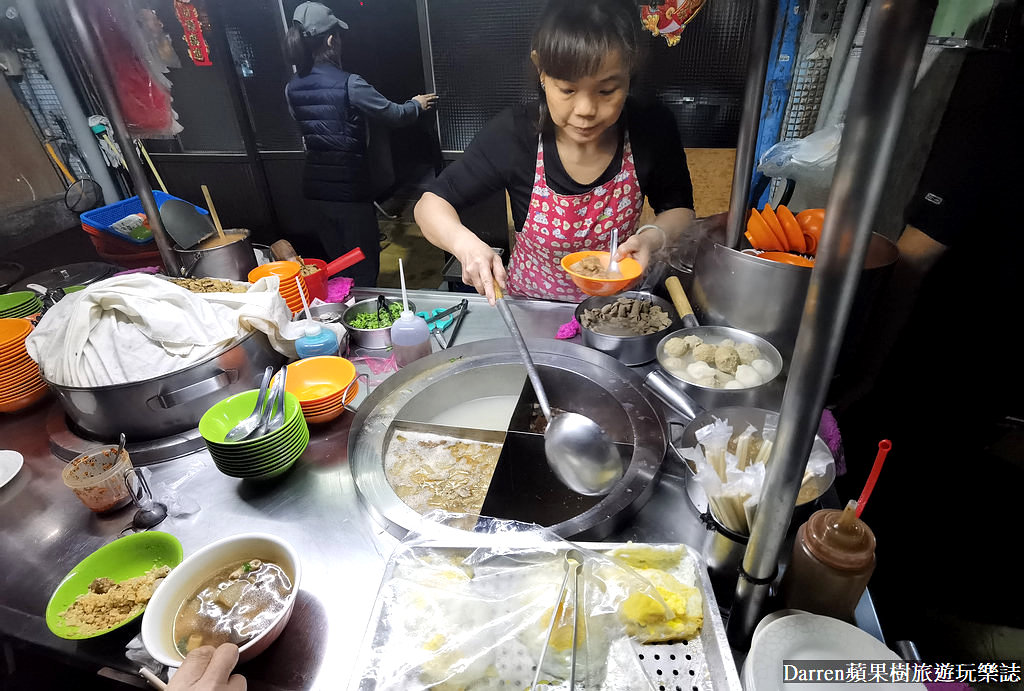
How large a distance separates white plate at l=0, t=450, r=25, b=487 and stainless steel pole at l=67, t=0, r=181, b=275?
96 cm

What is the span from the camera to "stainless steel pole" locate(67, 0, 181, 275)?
4.85 feet

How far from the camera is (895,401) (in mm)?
2064

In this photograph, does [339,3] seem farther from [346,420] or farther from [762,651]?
[762,651]

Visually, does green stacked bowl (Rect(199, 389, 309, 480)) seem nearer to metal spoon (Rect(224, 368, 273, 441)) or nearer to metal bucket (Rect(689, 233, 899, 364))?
metal spoon (Rect(224, 368, 273, 441))

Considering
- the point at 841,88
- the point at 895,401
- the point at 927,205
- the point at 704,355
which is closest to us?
the point at 704,355

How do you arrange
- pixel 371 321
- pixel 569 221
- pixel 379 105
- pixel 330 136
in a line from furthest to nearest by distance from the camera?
pixel 330 136, pixel 379 105, pixel 569 221, pixel 371 321

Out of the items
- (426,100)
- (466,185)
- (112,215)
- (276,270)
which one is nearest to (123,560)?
(276,270)

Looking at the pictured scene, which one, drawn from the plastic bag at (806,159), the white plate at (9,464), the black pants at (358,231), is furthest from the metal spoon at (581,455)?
the black pants at (358,231)

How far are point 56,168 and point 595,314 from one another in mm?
4814

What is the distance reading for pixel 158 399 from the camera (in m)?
1.52

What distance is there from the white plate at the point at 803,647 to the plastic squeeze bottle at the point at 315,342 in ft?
5.38

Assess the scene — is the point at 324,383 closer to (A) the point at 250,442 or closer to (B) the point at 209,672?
(A) the point at 250,442

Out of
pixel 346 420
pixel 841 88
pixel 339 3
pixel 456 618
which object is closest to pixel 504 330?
pixel 346 420

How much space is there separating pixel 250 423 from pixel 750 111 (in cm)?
163
